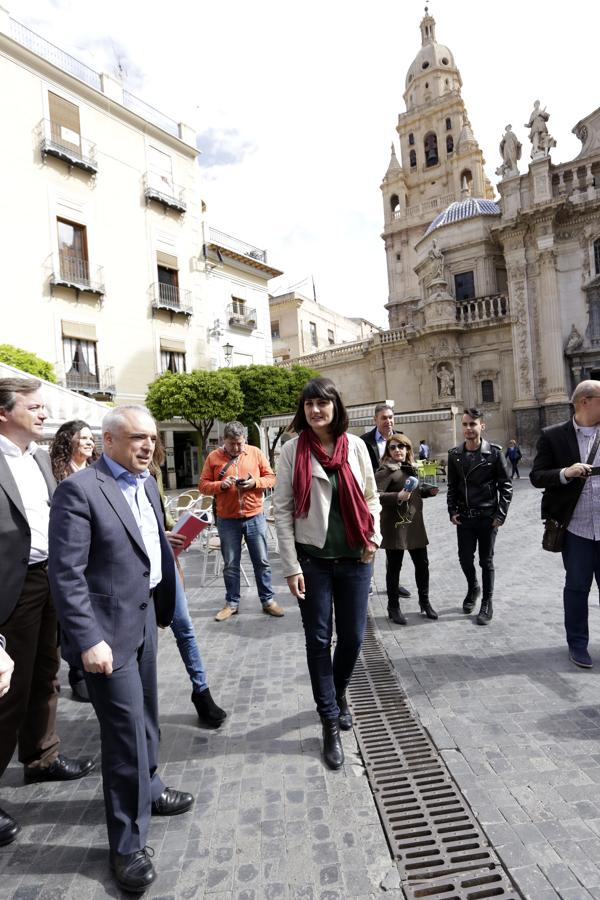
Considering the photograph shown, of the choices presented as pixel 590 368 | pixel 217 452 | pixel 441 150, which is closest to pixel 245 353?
pixel 590 368

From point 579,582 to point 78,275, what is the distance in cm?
2040

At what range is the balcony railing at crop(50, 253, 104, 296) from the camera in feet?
61.3

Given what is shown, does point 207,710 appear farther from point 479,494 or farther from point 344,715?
point 479,494

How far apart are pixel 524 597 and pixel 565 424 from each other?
2.44 m

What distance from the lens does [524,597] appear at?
18.2 feet

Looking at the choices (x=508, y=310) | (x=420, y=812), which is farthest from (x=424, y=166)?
(x=420, y=812)

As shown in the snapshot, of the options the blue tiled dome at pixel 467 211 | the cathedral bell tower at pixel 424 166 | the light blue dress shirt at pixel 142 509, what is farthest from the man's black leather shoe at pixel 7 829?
the cathedral bell tower at pixel 424 166

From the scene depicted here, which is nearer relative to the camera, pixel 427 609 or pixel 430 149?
pixel 427 609

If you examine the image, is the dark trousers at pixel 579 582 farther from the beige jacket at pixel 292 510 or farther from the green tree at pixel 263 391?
the green tree at pixel 263 391

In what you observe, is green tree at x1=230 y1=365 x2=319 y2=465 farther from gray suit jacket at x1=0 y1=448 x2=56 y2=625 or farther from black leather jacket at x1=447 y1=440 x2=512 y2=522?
gray suit jacket at x1=0 y1=448 x2=56 y2=625

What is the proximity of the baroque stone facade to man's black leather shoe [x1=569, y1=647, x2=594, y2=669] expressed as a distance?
21868 millimetres

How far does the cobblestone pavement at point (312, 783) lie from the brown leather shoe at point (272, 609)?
75 centimetres

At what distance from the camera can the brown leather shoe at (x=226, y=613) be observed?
5348mm

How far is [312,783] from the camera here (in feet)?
8.64
